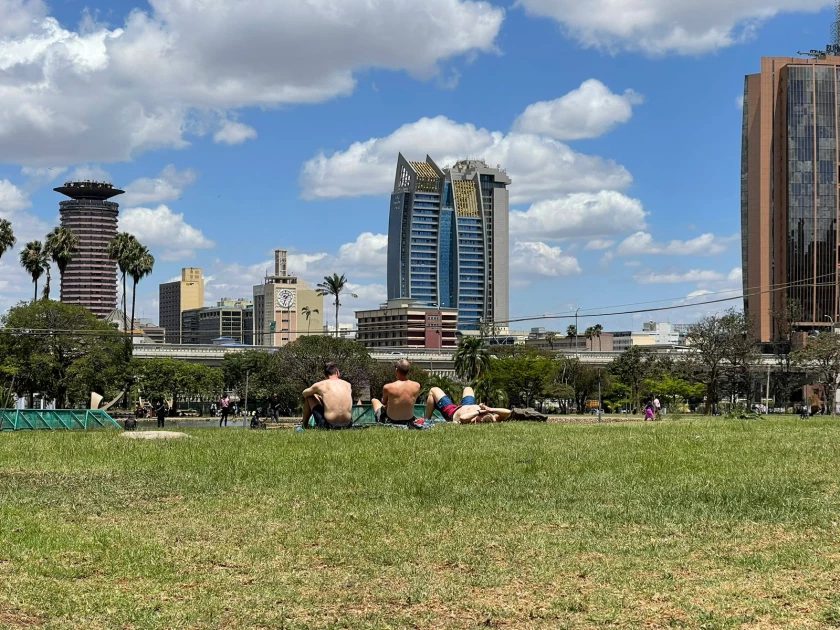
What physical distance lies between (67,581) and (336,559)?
243 cm

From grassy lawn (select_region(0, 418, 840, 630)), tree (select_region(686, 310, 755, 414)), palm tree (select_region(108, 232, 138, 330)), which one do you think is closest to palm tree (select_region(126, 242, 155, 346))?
palm tree (select_region(108, 232, 138, 330))

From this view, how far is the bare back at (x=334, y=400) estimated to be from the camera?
24.0 metres

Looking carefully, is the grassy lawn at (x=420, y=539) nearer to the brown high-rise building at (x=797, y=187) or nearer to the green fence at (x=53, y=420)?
the green fence at (x=53, y=420)

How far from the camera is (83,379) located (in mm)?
76375

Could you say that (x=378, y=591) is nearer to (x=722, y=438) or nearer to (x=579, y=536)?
(x=579, y=536)

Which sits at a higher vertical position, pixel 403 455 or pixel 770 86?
pixel 770 86

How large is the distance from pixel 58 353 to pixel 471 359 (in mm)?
47991

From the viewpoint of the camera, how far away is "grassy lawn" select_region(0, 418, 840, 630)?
8.48 metres

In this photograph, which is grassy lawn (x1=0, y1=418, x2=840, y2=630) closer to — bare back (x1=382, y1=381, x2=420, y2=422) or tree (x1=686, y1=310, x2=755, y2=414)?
bare back (x1=382, y1=381, x2=420, y2=422)

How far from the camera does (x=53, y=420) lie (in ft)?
92.0

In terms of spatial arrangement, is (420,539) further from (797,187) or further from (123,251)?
(797,187)

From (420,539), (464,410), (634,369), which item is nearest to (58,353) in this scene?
(464,410)

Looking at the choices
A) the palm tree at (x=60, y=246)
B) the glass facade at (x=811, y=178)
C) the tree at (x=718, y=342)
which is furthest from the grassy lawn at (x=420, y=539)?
the glass facade at (x=811, y=178)

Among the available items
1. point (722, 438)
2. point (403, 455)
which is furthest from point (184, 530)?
point (722, 438)
